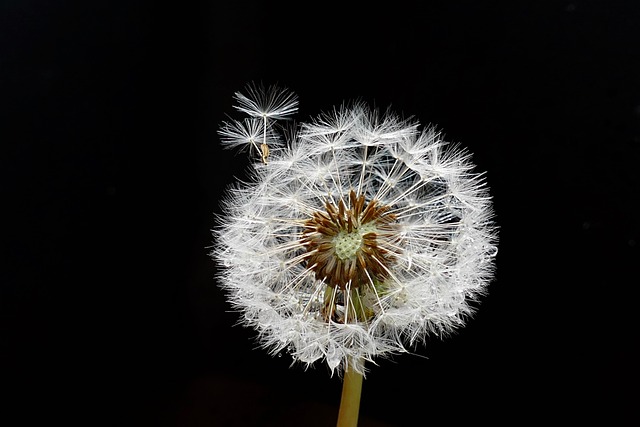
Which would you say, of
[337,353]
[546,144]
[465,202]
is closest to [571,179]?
[546,144]

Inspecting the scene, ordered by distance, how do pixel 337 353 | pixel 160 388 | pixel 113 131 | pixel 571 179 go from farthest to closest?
pixel 160 388
pixel 113 131
pixel 571 179
pixel 337 353

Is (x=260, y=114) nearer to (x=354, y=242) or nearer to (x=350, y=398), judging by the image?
(x=354, y=242)

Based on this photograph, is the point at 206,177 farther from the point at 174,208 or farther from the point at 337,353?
the point at 337,353

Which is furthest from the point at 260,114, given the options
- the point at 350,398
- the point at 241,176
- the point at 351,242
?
the point at 350,398

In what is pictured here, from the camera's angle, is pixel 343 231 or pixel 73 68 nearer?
pixel 343 231

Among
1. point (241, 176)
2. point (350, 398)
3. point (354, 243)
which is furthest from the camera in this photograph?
point (241, 176)

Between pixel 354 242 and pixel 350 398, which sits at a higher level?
pixel 354 242

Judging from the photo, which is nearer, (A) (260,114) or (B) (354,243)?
(B) (354,243)

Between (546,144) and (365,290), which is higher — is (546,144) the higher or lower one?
the higher one

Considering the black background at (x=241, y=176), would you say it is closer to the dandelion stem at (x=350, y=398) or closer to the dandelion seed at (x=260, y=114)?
the dandelion seed at (x=260, y=114)
